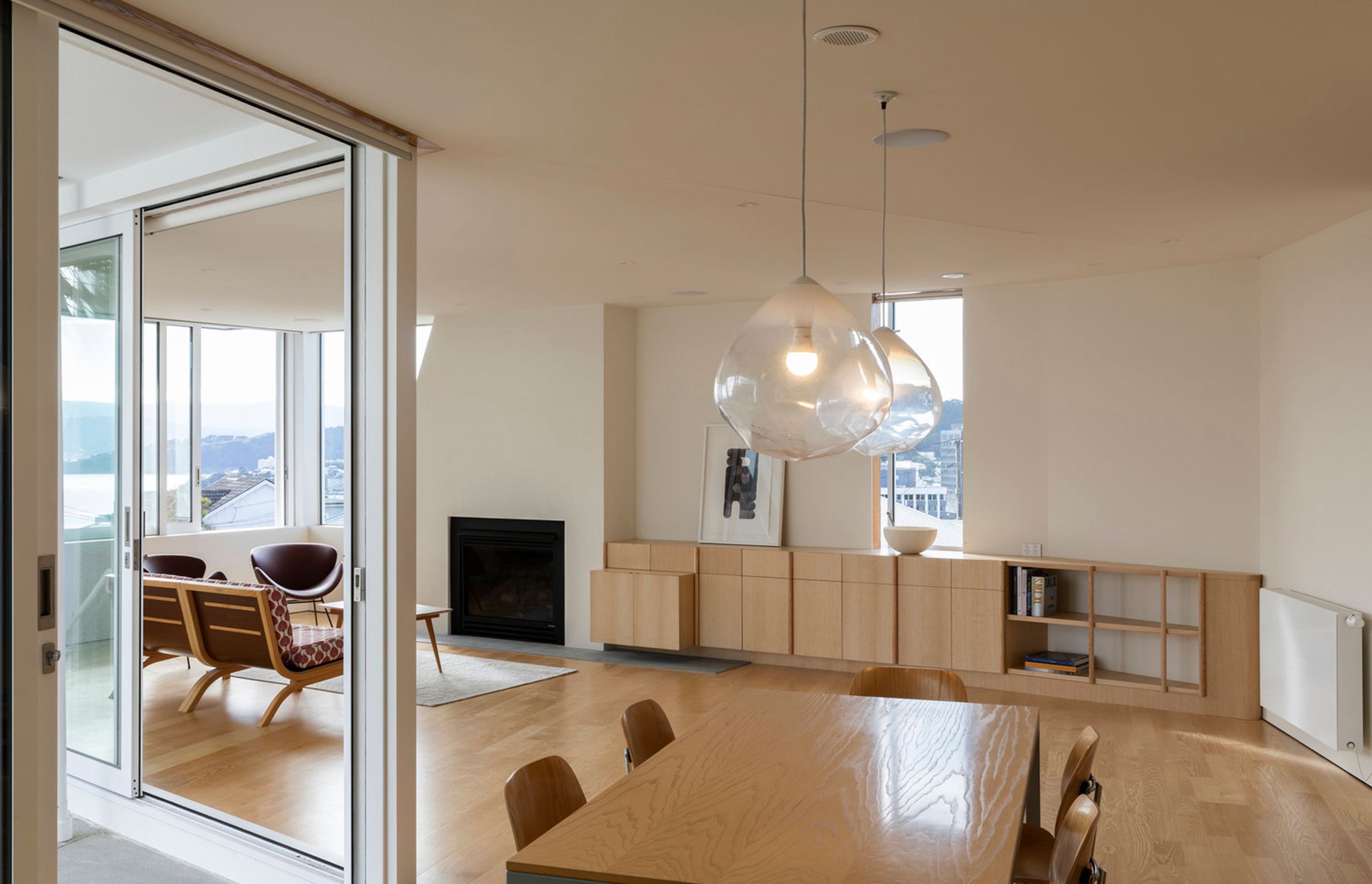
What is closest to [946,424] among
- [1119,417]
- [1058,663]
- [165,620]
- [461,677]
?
[1119,417]

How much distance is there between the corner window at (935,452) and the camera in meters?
7.45

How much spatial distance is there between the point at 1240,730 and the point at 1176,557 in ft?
3.81

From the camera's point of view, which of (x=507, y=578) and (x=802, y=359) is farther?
(x=507, y=578)

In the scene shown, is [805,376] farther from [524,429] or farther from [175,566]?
[175,566]

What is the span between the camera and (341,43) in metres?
2.71

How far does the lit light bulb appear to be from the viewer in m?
2.18

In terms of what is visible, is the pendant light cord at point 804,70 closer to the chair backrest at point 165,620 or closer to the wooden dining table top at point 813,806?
the wooden dining table top at point 813,806

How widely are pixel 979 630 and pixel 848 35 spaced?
4929mm

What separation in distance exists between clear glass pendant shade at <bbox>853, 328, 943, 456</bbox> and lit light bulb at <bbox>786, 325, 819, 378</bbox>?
97cm

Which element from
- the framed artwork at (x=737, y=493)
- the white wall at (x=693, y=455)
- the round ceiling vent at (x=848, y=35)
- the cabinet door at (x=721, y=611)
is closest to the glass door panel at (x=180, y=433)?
the white wall at (x=693, y=455)

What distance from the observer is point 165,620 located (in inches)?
231

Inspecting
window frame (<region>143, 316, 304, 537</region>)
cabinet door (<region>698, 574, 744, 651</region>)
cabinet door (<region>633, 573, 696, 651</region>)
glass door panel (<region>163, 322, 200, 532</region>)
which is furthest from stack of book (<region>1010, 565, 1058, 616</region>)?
glass door panel (<region>163, 322, 200, 532</region>)

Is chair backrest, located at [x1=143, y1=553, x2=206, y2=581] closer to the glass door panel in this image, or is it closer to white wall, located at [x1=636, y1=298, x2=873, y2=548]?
the glass door panel

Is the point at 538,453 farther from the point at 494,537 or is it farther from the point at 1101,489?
the point at 1101,489
